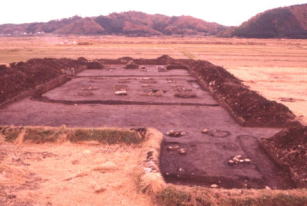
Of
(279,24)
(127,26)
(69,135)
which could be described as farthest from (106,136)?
(127,26)

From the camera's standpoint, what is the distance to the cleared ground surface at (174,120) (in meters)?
9.00

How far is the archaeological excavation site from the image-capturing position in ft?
24.0

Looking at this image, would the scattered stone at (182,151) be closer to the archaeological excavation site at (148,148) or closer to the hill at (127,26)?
the archaeological excavation site at (148,148)

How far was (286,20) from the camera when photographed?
96.0 m

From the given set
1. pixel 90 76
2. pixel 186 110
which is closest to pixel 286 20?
pixel 90 76

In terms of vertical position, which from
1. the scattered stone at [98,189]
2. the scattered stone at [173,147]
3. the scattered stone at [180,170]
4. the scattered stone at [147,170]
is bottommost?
the scattered stone at [180,170]

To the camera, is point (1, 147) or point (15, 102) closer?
point (1, 147)

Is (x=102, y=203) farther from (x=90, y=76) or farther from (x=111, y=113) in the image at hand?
(x=90, y=76)

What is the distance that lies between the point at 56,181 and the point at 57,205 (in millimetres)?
1314

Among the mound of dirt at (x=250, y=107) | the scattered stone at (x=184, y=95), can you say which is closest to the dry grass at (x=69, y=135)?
the mound of dirt at (x=250, y=107)

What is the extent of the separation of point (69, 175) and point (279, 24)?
325 feet

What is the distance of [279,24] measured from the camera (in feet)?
310

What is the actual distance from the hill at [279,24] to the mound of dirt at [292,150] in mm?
88230

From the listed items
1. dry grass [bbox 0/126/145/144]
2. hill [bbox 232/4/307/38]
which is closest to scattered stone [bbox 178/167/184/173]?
dry grass [bbox 0/126/145/144]
